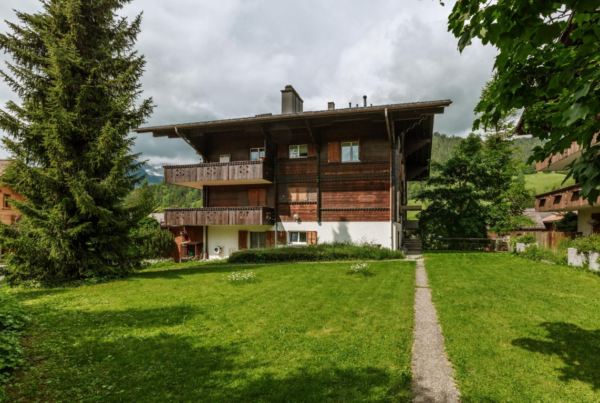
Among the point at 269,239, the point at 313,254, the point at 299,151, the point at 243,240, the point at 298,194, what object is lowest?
the point at 313,254

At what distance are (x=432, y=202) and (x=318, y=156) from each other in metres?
13.2

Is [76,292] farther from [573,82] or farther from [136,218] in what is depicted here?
[573,82]

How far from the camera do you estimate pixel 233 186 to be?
78.7 ft

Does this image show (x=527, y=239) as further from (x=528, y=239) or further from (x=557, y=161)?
(x=557, y=161)

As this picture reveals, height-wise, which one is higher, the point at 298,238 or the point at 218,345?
the point at 298,238

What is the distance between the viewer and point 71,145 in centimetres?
1217

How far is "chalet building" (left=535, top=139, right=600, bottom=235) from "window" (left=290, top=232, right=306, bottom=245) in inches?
557

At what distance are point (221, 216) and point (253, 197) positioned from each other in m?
2.80

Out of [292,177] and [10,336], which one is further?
[292,177]

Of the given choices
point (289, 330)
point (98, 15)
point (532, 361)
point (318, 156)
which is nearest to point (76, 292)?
point (289, 330)

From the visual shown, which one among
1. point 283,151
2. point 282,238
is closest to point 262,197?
point 282,238

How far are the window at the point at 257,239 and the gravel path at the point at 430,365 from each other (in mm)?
16451

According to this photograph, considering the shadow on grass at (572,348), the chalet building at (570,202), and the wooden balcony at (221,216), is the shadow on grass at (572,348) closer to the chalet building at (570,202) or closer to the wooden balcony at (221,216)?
the chalet building at (570,202)

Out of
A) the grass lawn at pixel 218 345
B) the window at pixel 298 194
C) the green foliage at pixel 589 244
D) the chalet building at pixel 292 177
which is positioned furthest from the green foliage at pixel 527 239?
the grass lawn at pixel 218 345
